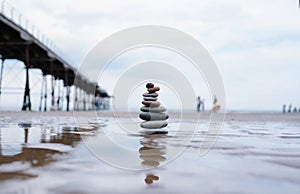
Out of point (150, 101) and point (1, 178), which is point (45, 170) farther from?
point (150, 101)

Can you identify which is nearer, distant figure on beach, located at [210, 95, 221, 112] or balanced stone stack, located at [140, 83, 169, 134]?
balanced stone stack, located at [140, 83, 169, 134]

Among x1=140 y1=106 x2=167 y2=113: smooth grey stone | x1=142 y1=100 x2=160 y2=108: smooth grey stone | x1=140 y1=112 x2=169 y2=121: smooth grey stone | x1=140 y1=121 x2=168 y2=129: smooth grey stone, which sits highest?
x1=142 y1=100 x2=160 y2=108: smooth grey stone

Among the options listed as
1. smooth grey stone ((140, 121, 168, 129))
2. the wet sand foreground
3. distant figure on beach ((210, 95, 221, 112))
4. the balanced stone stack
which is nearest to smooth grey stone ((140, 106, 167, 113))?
the balanced stone stack

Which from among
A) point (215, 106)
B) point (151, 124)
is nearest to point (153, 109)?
point (151, 124)

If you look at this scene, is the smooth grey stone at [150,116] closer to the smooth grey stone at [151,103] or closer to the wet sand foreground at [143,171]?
the smooth grey stone at [151,103]

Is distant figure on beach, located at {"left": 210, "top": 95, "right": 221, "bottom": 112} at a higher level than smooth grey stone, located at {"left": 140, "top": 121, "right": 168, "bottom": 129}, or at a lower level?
higher

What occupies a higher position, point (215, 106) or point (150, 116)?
point (215, 106)

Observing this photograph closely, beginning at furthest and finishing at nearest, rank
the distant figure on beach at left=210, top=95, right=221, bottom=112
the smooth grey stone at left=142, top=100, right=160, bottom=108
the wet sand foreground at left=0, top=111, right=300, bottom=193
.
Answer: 1. the distant figure on beach at left=210, top=95, right=221, bottom=112
2. the smooth grey stone at left=142, top=100, right=160, bottom=108
3. the wet sand foreground at left=0, top=111, right=300, bottom=193

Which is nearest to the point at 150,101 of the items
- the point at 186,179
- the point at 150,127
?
the point at 150,127

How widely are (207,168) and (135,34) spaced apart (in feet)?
12.1

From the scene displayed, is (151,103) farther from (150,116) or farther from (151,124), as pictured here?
(151,124)

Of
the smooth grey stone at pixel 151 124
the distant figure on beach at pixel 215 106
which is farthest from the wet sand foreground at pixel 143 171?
the distant figure on beach at pixel 215 106

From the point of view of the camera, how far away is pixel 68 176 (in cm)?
200

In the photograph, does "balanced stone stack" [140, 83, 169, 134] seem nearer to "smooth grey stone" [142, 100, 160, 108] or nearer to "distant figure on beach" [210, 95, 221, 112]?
"smooth grey stone" [142, 100, 160, 108]
